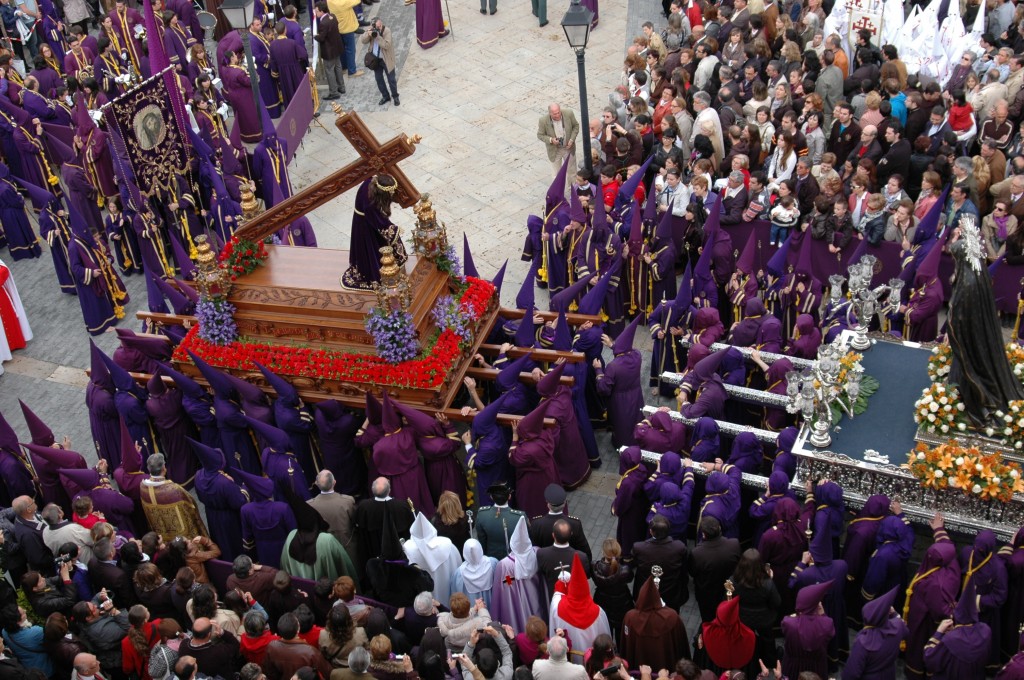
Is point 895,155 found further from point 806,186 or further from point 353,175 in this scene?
point 353,175

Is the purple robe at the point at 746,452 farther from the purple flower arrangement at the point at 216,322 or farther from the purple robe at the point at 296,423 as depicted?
the purple flower arrangement at the point at 216,322

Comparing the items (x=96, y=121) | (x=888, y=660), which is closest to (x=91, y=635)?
(x=888, y=660)

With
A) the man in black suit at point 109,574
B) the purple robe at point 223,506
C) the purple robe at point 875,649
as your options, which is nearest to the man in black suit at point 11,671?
the man in black suit at point 109,574

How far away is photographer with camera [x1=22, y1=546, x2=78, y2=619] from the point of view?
10.4 m

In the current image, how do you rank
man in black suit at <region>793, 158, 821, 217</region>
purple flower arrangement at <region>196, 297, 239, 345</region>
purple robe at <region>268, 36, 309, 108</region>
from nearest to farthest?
1. purple flower arrangement at <region>196, 297, 239, 345</region>
2. man in black suit at <region>793, 158, 821, 217</region>
3. purple robe at <region>268, 36, 309, 108</region>

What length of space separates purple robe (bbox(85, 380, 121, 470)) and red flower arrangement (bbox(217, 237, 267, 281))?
6.79 ft

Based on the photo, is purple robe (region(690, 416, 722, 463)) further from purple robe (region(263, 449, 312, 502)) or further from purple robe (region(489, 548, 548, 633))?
purple robe (region(263, 449, 312, 502))

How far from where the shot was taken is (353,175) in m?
13.1

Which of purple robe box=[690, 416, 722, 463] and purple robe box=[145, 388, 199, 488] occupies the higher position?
purple robe box=[690, 416, 722, 463]

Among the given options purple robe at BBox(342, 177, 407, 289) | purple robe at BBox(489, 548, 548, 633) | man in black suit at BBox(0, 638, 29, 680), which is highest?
purple robe at BBox(342, 177, 407, 289)

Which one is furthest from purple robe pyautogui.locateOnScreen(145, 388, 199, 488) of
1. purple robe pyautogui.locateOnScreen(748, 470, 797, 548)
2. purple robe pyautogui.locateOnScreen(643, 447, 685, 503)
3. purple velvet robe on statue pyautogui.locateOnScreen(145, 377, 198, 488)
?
purple robe pyautogui.locateOnScreen(748, 470, 797, 548)

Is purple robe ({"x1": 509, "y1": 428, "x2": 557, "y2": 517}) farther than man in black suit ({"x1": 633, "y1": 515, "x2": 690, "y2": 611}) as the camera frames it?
Yes

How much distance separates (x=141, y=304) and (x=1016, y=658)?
43.8 ft

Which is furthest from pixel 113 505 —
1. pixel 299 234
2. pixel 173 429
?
pixel 299 234
